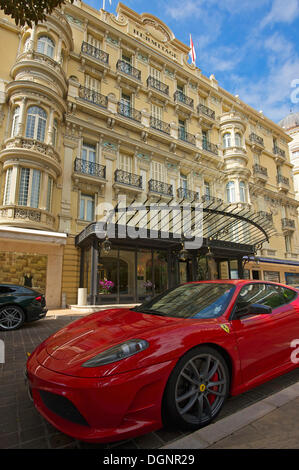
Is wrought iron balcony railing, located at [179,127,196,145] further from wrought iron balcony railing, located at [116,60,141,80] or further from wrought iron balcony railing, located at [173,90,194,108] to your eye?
wrought iron balcony railing, located at [116,60,141,80]

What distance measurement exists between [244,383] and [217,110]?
25.1 metres

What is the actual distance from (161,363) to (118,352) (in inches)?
13.3

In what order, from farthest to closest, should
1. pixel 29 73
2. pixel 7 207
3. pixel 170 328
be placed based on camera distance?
pixel 29 73
pixel 7 207
pixel 170 328

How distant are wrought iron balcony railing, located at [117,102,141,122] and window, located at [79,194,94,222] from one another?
689 cm

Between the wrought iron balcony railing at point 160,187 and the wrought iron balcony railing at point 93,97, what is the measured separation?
598cm

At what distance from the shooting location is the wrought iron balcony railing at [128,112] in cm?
1736

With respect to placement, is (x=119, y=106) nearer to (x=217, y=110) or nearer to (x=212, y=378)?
(x=217, y=110)

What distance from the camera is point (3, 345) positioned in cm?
497

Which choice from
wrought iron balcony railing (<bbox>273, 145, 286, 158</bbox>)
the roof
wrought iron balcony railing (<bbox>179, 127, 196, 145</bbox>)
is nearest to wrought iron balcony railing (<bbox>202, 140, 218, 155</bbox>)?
wrought iron balcony railing (<bbox>179, 127, 196, 145</bbox>)

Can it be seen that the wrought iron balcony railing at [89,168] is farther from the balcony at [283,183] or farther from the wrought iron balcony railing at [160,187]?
the balcony at [283,183]

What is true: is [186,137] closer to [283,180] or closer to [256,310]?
[283,180]

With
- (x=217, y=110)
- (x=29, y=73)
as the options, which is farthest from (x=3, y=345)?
(x=217, y=110)

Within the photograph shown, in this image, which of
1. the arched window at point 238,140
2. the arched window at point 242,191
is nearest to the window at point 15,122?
the arched window at point 242,191

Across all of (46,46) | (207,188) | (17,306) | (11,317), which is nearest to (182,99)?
(207,188)
